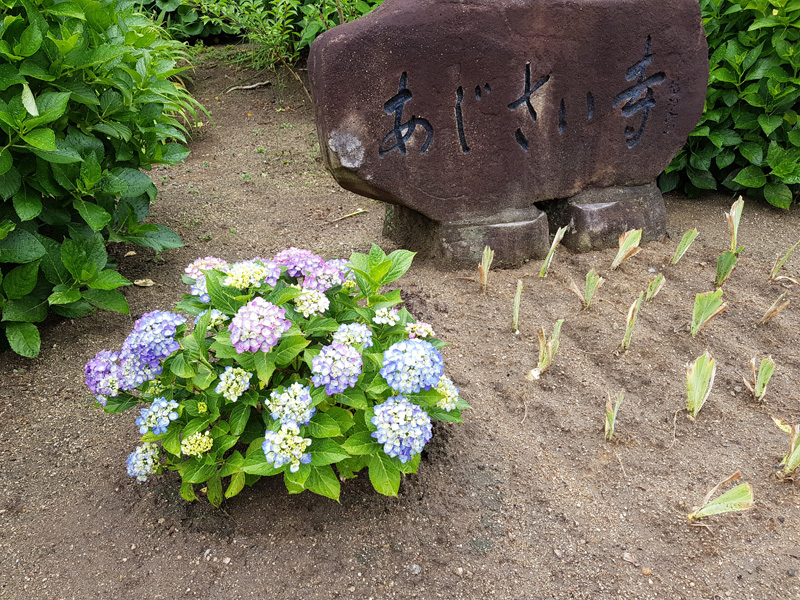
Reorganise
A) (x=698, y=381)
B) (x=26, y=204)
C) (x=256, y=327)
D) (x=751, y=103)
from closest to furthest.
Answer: (x=256, y=327) → (x=698, y=381) → (x=26, y=204) → (x=751, y=103)

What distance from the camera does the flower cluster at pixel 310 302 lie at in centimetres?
156

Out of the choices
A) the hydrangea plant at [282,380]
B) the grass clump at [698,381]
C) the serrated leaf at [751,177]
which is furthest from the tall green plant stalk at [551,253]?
the serrated leaf at [751,177]

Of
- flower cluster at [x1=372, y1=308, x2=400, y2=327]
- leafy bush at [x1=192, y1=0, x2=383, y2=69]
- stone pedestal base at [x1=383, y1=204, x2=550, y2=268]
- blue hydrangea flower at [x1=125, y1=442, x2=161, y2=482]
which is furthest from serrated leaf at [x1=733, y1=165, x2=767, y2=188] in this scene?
blue hydrangea flower at [x1=125, y1=442, x2=161, y2=482]

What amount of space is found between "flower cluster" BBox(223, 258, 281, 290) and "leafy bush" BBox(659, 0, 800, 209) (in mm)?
3120

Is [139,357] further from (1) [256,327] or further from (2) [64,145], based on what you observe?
(2) [64,145]

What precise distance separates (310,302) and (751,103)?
3253 mm

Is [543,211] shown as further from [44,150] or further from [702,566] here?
[44,150]

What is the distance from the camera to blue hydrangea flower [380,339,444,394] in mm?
1418

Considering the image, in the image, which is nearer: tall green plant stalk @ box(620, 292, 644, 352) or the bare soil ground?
the bare soil ground

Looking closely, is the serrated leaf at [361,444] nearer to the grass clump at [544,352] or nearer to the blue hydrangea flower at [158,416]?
the blue hydrangea flower at [158,416]

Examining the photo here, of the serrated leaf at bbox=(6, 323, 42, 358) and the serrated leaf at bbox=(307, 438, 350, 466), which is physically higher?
the serrated leaf at bbox=(307, 438, 350, 466)

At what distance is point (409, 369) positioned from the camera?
143 centimetres

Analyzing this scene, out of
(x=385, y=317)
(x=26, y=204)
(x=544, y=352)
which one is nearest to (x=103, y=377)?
(x=385, y=317)

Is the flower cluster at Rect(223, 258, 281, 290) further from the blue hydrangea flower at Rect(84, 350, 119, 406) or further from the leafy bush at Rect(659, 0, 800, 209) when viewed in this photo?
the leafy bush at Rect(659, 0, 800, 209)
